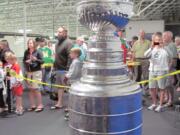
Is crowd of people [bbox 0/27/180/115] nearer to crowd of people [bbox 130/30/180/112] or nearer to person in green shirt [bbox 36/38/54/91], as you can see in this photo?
crowd of people [bbox 130/30/180/112]

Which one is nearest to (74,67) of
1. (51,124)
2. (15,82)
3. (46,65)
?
(51,124)

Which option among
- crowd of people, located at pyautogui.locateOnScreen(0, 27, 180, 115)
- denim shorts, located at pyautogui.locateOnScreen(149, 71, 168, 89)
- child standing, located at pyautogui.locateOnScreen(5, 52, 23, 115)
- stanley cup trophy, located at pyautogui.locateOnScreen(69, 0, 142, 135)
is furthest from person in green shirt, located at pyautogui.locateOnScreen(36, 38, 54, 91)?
stanley cup trophy, located at pyautogui.locateOnScreen(69, 0, 142, 135)

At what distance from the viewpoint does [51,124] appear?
420cm

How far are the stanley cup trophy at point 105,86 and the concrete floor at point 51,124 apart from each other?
257 centimetres

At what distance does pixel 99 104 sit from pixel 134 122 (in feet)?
0.50

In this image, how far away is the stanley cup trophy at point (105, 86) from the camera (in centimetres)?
104

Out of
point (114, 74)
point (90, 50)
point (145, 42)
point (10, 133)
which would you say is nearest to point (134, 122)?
point (114, 74)

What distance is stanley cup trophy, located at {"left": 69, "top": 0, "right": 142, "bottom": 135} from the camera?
1041 millimetres

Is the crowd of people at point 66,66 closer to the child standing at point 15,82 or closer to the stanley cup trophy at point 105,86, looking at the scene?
the child standing at point 15,82

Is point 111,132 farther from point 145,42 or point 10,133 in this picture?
point 145,42

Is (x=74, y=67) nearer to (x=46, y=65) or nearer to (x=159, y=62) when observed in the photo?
(x=159, y=62)

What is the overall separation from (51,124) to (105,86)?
10.7 ft

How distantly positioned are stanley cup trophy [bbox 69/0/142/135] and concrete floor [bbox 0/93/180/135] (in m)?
2.57

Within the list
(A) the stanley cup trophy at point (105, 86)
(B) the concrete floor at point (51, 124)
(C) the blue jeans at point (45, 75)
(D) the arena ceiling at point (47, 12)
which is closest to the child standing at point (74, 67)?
(B) the concrete floor at point (51, 124)
